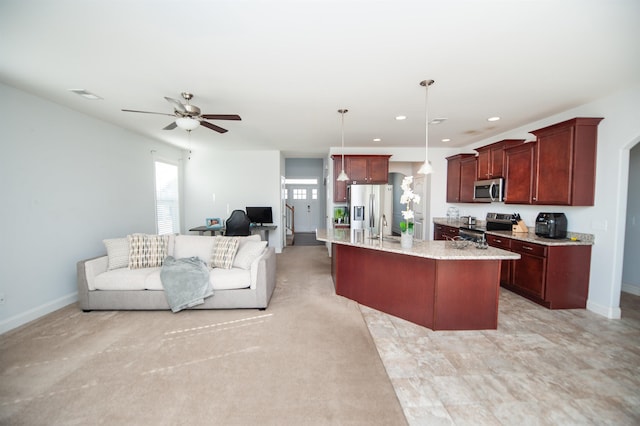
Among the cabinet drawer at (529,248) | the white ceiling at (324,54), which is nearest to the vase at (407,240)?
the white ceiling at (324,54)

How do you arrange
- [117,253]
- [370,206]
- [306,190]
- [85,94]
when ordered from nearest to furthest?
[85,94]
[117,253]
[370,206]
[306,190]

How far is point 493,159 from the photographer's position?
4.47 meters

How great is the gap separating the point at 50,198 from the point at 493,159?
6734mm

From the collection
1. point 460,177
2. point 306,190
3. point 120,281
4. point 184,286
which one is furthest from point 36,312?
point 306,190

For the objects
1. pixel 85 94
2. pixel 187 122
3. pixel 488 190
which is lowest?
pixel 488 190

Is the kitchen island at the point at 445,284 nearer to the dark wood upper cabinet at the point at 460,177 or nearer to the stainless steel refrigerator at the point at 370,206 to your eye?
the stainless steel refrigerator at the point at 370,206

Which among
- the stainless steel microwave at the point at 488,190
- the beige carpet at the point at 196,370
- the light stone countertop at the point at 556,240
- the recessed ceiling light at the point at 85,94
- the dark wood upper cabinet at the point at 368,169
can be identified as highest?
the recessed ceiling light at the point at 85,94

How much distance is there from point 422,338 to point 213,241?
305cm

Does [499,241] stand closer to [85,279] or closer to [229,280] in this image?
[229,280]

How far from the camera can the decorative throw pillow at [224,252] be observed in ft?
11.6

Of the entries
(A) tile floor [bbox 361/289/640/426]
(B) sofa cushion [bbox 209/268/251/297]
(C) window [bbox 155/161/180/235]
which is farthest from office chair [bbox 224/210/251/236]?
(A) tile floor [bbox 361/289/640/426]

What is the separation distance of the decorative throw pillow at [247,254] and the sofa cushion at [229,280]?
0.19 metres

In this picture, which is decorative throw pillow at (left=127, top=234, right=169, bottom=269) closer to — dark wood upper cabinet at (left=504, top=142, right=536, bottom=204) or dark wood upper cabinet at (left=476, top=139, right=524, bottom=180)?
dark wood upper cabinet at (left=504, top=142, right=536, bottom=204)

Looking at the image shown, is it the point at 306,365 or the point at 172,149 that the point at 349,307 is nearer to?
the point at 306,365
